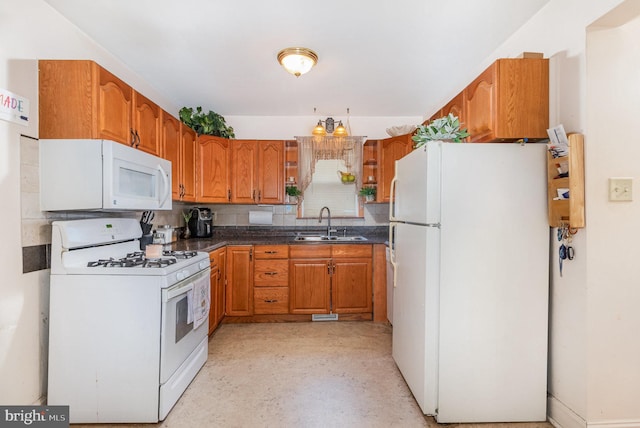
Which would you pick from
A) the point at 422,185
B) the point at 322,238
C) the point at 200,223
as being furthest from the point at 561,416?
the point at 200,223

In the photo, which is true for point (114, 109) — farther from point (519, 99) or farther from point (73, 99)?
point (519, 99)

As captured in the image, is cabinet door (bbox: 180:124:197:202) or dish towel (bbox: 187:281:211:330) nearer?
dish towel (bbox: 187:281:211:330)

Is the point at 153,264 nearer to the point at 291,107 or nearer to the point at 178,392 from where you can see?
the point at 178,392

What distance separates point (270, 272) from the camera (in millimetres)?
3266

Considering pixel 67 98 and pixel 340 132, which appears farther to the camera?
pixel 340 132

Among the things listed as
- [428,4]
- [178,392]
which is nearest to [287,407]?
[178,392]

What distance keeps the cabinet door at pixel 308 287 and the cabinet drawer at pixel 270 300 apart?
72mm

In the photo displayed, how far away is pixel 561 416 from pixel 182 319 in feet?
7.57

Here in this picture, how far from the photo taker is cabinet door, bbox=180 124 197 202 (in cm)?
304

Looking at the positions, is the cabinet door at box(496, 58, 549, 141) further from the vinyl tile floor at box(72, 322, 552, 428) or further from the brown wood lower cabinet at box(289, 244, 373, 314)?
the brown wood lower cabinet at box(289, 244, 373, 314)

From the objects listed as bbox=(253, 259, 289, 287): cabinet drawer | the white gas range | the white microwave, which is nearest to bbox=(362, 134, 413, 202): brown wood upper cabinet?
bbox=(253, 259, 289, 287): cabinet drawer

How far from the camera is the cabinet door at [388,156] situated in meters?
3.62

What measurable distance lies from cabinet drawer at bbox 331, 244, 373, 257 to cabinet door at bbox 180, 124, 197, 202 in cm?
166

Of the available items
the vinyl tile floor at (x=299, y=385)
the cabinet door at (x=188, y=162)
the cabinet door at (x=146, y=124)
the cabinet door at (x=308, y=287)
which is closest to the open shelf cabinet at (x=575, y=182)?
the vinyl tile floor at (x=299, y=385)
